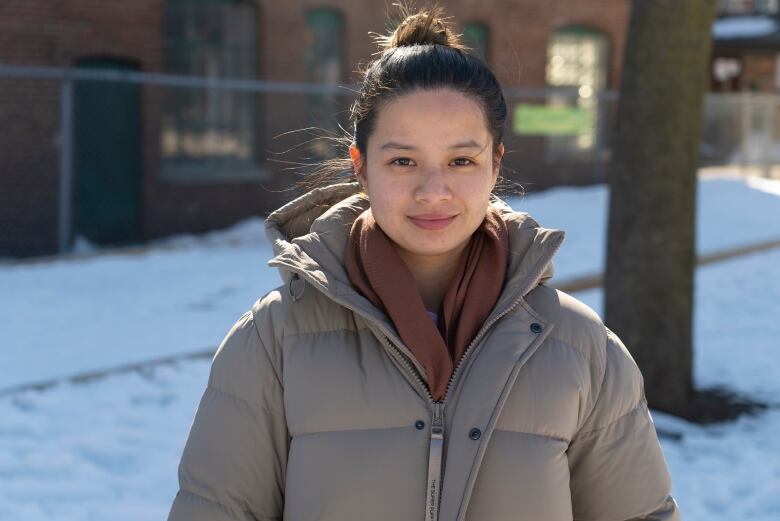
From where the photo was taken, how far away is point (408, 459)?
79.7 inches

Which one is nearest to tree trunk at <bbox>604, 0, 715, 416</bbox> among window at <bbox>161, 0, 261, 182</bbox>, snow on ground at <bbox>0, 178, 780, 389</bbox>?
snow on ground at <bbox>0, 178, 780, 389</bbox>

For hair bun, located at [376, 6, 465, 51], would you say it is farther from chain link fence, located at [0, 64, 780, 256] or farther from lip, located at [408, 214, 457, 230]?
chain link fence, located at [0, 64, 780, 256]

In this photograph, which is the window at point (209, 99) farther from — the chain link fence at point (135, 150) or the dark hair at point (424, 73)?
the dark hair at point (424, 73)

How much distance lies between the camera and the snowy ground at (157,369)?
488cm

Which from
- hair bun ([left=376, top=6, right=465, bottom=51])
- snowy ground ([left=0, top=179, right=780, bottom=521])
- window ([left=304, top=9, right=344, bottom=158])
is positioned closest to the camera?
hair bun ([left=376, top=6, right=465, bottom=51])

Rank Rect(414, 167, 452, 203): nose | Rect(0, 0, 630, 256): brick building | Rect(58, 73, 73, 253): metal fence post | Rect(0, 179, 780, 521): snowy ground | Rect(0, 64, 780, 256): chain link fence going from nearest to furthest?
Rect(414, 167, 452, 203): nose < Rect(0, 179, 780, 521): snowy ground < Rect(58, 73, 73, 253): metal fence post < Rect(0, 64, 780, 256): chain link fence < Rect(0, 0, 630, 256): brick building

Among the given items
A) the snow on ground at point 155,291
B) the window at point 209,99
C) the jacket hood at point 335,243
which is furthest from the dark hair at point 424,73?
the window at point 209,99

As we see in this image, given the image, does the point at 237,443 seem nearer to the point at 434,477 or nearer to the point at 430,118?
the point at 434,477

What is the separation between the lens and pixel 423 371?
2.05 metres

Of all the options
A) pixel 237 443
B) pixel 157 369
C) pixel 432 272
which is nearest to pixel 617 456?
pixel 432 272

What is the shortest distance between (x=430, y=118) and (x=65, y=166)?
10017 mm

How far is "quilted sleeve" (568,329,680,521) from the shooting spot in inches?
83.7

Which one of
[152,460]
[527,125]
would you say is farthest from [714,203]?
[152,460]

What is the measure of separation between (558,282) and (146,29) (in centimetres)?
645
